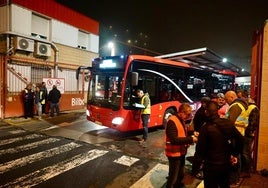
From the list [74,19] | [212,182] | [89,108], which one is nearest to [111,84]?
[89,108]

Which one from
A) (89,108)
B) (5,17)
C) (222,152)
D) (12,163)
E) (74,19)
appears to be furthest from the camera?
(74,19)

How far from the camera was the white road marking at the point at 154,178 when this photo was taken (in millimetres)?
5688

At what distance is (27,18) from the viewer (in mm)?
16203

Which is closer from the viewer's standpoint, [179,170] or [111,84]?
[179,170]

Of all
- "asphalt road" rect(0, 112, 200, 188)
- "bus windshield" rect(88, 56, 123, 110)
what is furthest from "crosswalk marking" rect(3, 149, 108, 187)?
"bus windshield" rect(88, 56, 123, 110)

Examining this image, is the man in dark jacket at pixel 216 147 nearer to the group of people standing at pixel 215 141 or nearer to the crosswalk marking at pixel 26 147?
the group of people standing at pixel 215 141

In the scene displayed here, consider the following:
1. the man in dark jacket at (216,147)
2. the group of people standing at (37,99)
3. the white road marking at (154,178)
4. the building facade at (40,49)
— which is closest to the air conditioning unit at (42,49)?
the building facade at (40,49)

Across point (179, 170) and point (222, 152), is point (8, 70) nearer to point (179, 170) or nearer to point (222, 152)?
point (179, 170)

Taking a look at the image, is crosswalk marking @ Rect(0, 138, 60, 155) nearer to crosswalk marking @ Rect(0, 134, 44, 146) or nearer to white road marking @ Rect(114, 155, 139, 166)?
crosswalk marking @ Rect(0, 134, 44, 146)

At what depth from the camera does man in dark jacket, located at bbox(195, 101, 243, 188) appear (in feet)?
12.2

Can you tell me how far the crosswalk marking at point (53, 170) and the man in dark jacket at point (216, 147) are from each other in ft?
12.5

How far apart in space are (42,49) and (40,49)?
0.47ft

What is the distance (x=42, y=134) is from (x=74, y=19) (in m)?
12.2

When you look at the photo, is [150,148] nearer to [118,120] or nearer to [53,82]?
[118,120]
